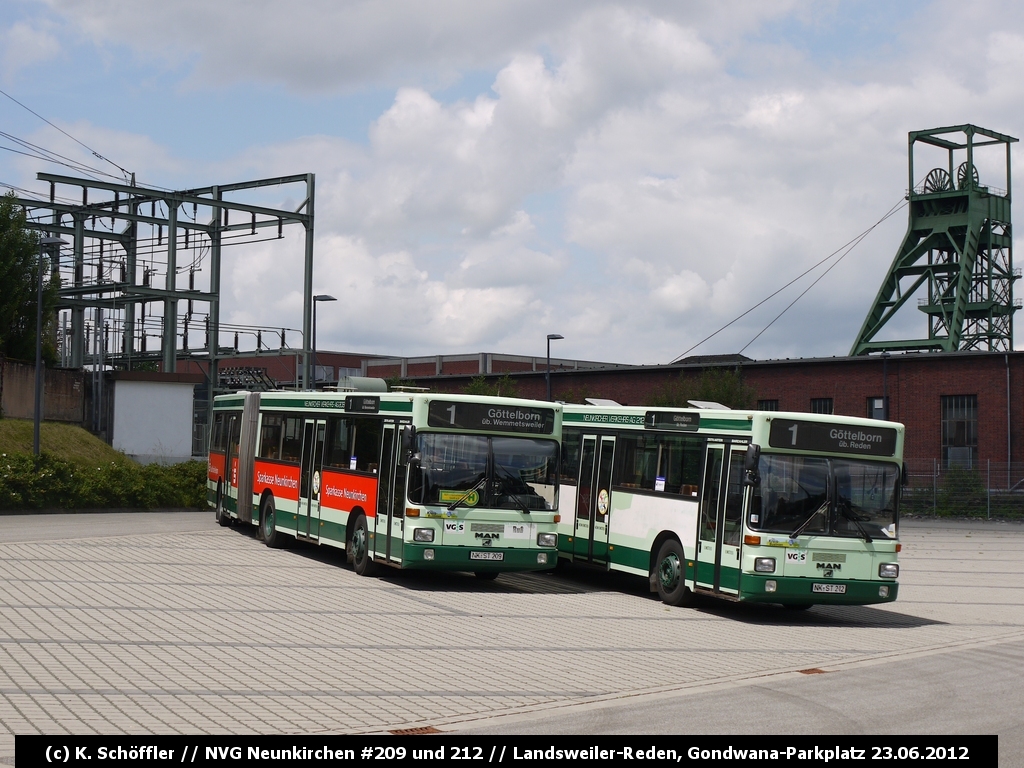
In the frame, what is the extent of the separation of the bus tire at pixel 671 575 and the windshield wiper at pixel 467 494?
2.72m

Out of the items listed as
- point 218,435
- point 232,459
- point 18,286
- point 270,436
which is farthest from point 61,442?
point 270,436

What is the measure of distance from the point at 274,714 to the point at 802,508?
28.1 feet

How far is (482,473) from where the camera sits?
57.0 ft

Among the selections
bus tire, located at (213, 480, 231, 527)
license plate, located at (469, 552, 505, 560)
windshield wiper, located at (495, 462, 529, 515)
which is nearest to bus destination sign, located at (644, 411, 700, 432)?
windshield wiper, located at (495, 462, 529, 515)

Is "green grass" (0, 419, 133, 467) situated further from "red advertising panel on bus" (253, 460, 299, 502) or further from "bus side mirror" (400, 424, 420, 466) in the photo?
"bus side mirror" (400, 424, 420, 466)

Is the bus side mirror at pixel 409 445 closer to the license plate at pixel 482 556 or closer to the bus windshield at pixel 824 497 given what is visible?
the license plate at pixel 482 556

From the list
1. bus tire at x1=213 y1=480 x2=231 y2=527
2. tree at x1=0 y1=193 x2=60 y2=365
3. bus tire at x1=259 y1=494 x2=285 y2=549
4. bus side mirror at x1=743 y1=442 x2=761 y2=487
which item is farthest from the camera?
tree at x1=0 y1=193 x2=60 y2=365

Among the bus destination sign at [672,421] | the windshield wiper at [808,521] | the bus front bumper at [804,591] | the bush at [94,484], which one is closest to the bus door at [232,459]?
the bush at [94,484]

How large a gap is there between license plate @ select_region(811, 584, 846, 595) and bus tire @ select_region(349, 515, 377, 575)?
665 cm

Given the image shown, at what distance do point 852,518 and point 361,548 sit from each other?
752 centimetres

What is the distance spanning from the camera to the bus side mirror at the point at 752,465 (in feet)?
49.5

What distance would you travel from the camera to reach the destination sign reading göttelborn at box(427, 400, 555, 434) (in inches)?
683

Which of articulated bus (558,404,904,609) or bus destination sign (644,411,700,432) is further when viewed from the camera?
bus destination sign (644,411,700,432)
